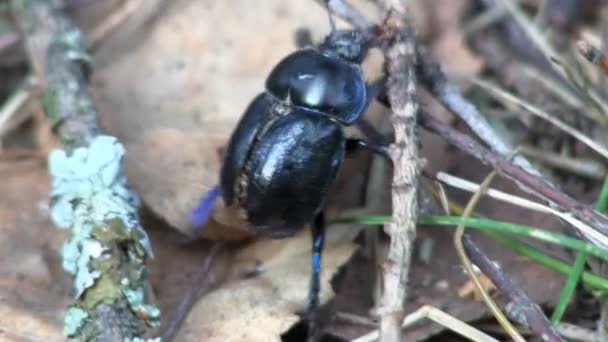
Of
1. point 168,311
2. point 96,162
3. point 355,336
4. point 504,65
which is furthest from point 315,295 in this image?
point 504,65

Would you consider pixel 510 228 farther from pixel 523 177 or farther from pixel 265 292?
pixel 265 292

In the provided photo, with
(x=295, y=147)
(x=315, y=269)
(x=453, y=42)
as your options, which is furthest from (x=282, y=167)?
(x=453, y=42)

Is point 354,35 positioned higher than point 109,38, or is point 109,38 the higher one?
point 354,35

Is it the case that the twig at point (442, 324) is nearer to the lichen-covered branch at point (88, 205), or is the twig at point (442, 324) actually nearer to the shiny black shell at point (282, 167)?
the shiny black shell at point (282, 167)

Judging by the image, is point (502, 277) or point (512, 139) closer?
point (502, 277)

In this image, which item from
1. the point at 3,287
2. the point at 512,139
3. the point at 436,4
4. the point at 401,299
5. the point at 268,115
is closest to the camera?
the point at 401,299

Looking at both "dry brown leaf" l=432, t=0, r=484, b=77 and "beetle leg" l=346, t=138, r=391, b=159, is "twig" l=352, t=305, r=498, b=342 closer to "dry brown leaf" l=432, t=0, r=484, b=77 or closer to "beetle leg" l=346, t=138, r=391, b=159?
"beetle leg" l=346, t=138, r=391, b=159

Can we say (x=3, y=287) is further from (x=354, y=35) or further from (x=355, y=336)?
(x=354, y=35)
